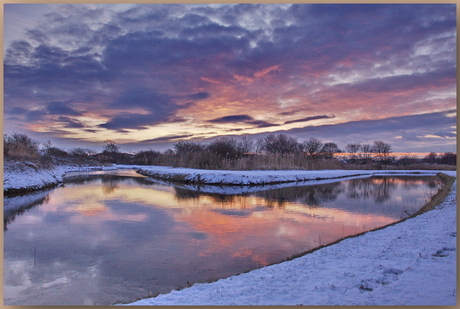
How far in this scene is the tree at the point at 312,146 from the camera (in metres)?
75.7

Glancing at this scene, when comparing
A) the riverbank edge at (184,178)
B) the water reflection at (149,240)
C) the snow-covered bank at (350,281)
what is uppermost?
the riverbank edge at (184,178)

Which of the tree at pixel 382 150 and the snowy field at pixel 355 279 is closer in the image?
the snowy field at pixel 355 279

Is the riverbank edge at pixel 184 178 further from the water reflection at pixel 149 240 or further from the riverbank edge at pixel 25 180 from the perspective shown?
the water reflection at pixel 149 240

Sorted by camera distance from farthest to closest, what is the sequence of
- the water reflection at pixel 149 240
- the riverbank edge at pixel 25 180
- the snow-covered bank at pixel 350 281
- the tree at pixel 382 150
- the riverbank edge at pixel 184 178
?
the tree at pixel 382 150
the riverbank edge at pixel 184 178
the riverbank edge at pixel 25 180
the water reflection at pixel 149 240
the snow-covered bank at pixel 350 281

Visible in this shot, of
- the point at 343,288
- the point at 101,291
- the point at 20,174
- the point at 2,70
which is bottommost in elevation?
the point at 101,291

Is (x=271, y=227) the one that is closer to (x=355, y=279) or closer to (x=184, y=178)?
(x=355, y=279)

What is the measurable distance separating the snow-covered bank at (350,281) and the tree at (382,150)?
5586 centimetres

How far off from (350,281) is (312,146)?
75.2m

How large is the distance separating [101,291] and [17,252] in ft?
10.1

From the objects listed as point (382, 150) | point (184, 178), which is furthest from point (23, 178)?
point (382, 150)

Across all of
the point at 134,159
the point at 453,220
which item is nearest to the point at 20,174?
the point at 453,220

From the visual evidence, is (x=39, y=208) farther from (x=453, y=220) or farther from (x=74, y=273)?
(x=453, y=220)

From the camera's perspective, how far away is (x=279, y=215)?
9.80 metres

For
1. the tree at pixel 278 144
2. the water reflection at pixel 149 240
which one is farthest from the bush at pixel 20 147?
the tree at pixel 278 144
